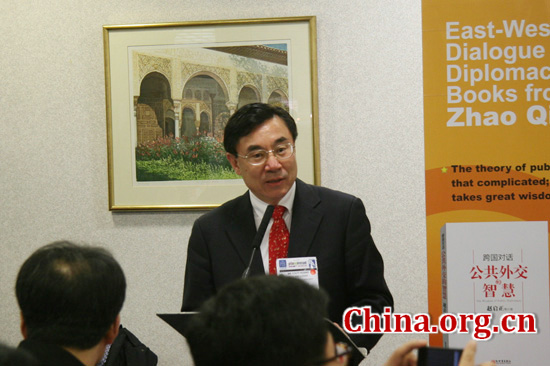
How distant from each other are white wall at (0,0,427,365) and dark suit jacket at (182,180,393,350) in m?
0.99

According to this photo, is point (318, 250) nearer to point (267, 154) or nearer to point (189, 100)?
point (267, 154)

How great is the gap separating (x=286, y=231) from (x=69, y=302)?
1.07 meters

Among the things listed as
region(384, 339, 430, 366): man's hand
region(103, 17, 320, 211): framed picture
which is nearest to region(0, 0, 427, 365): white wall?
region(103, 17, 320, 211): framed picture

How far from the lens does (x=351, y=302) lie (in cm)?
232

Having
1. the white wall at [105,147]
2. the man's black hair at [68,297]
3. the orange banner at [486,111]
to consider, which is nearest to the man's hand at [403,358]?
the man's black hair at [68,297]

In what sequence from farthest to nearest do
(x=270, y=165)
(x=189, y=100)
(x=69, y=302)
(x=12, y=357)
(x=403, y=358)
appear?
(x=189, y=100) → (x=270, y=165) → (x=69, y=302) → (x=403, y=358) → (x=12, y=357)

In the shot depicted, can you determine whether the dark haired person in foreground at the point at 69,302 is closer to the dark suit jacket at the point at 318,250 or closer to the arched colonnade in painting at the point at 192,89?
the dark suit jacket at the point at 318,250

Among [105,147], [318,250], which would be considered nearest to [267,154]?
Answer: [318,250]

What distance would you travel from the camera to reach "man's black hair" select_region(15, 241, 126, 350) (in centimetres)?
145

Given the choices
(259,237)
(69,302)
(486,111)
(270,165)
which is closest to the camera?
(69,302)

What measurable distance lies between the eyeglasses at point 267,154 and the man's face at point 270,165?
0.01 metres

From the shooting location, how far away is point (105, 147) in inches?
138

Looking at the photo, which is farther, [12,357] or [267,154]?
[267,154]

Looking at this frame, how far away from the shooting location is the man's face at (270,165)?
7.72 feet
